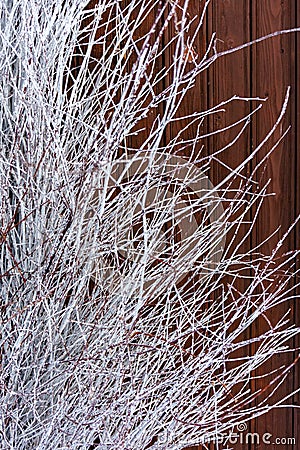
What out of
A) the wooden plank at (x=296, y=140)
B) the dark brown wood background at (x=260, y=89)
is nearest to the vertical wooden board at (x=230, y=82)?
the dark brown wood background at (x=260, y=89)

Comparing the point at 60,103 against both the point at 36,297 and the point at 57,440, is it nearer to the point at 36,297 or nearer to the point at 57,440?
the point at 36,297

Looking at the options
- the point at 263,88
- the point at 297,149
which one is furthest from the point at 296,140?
the point at 263,88

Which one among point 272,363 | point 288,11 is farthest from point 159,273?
point 288,11

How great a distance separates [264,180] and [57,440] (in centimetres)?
92

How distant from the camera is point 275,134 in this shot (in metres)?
1.65

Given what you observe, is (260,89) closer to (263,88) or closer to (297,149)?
(263,88)

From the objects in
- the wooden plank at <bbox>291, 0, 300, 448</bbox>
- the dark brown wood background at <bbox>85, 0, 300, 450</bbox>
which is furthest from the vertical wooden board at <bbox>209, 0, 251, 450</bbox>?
the wooden plank at <bbox>291, 0, 300, 448</bbox>

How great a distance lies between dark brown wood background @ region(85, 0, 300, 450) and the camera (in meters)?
1.62

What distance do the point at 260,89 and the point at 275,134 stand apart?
13 centimetres

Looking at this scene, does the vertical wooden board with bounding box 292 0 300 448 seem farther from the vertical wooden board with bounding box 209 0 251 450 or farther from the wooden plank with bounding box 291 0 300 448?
the vertical wooden board with bounding box 209 0 251 450

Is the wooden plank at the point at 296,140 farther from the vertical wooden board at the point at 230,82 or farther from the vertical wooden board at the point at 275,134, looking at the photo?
the vertical wooden board at the point at 230,82

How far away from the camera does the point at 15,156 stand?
3.43 feet

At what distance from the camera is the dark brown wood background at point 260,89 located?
1616 millimetres

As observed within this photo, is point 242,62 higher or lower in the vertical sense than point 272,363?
higher
